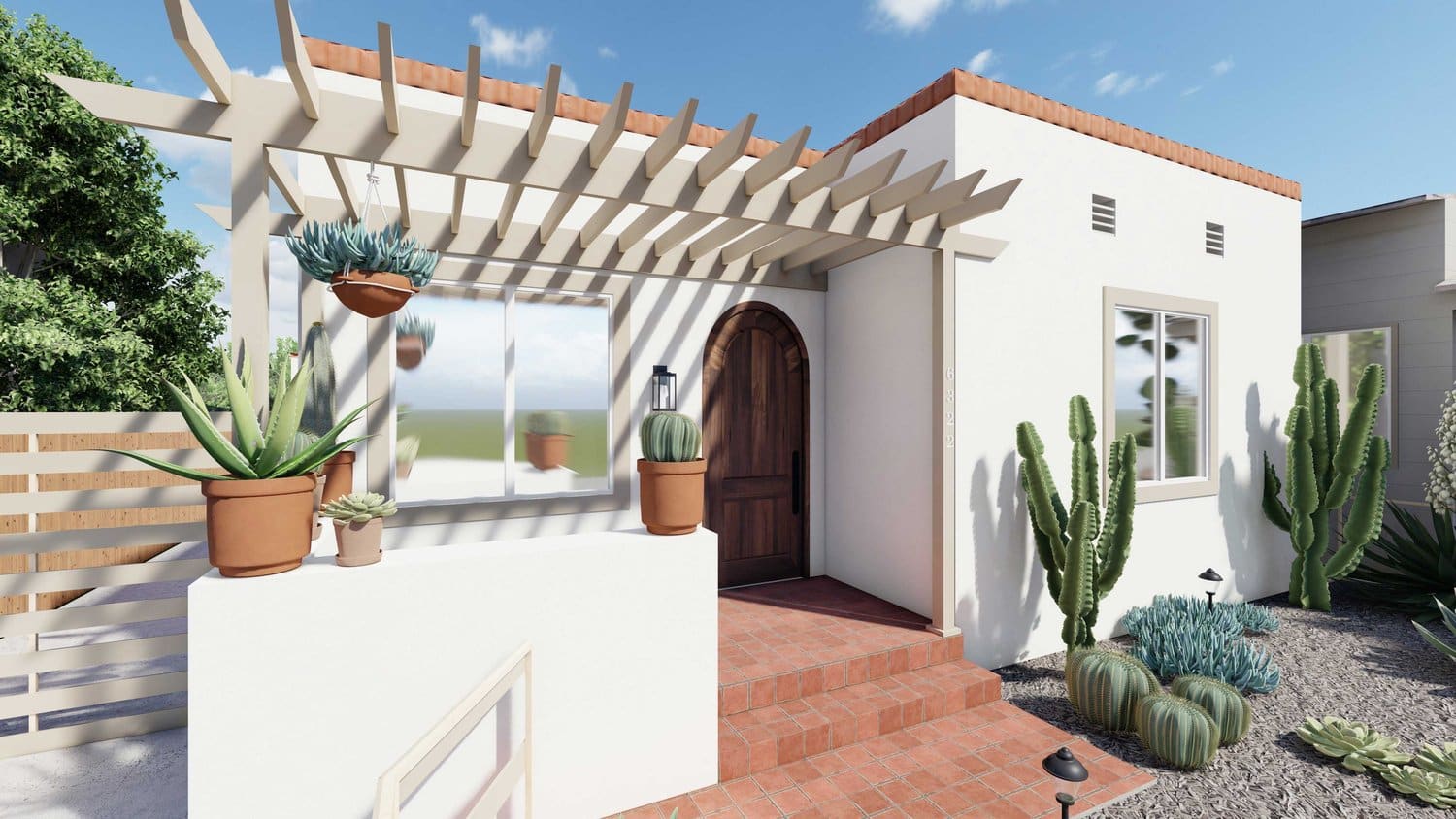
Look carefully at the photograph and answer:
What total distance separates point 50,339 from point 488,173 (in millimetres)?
9427

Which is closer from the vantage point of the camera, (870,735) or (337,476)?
(870,735)

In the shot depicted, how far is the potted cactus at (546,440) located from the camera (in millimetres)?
4543

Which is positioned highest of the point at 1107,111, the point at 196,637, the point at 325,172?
the point at 1107,111

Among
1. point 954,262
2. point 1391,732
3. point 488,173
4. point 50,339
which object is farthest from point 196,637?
point 50,339

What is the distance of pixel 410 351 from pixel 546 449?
3.99 feet

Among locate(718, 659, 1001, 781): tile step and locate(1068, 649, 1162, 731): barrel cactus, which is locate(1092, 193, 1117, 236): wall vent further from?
locate(718, 659, 1001, 781): tile step

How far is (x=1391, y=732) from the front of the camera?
11.7ft

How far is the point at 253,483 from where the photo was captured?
2131mm

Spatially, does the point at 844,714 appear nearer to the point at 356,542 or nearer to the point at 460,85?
the point at 356,542

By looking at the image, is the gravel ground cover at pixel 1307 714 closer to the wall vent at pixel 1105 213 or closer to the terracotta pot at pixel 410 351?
the wall vent at pixel 1105 213

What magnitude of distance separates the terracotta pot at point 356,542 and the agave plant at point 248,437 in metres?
0.29

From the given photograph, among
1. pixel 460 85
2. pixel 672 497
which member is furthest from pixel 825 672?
pixel 460 85

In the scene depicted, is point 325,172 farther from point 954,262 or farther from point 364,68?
point 954,262

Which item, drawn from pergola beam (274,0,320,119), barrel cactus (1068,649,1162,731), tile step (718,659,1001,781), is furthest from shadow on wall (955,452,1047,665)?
pergola beam (274,0,320,119)
